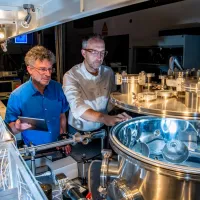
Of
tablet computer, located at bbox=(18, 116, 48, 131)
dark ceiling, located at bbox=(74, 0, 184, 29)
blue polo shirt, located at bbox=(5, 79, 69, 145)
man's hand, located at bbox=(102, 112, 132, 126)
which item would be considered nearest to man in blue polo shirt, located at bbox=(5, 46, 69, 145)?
blue polo shirt, located at bbox=(5, 79, 69, 145)

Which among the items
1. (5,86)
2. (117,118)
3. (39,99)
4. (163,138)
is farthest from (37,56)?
(5,86)

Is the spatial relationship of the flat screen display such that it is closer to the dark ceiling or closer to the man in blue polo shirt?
the dark ceiling

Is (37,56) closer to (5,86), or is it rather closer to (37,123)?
(37,123)

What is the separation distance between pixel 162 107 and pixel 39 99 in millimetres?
1137

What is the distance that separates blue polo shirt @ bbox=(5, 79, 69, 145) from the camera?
1731 millimetres

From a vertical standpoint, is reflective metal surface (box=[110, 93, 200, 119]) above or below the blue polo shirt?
above

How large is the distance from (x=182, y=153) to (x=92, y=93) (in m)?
0.94

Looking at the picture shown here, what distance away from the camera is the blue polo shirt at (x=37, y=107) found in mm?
1731

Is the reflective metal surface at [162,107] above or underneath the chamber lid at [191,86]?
underneath

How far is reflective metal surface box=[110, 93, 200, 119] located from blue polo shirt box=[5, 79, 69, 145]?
92 cm

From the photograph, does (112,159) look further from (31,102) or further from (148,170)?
(31,102)

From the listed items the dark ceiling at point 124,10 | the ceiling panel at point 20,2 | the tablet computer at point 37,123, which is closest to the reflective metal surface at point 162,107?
the tablet computer at point 37,123

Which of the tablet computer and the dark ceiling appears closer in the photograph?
the tablet computer

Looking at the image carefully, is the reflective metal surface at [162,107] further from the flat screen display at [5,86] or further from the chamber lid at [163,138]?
the flat screen display at [5,86]
